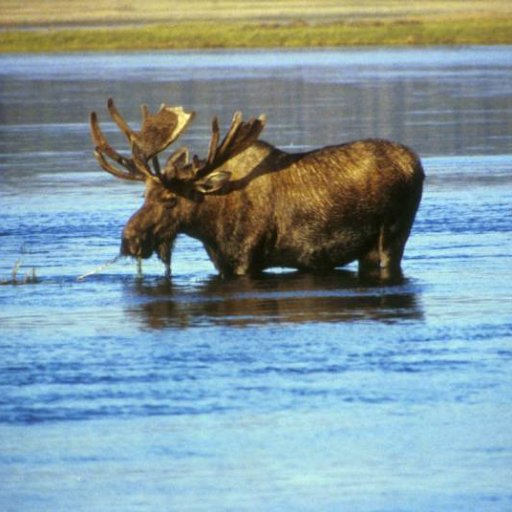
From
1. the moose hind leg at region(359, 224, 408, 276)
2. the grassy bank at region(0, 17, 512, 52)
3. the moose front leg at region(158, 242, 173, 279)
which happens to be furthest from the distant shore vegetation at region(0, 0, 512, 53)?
the moose front leg at region(158, 242, 173, 279)

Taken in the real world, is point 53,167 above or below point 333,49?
above

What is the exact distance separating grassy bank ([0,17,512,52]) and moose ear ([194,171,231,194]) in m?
60.2

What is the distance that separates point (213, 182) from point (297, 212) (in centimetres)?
67

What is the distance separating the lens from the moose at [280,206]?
14.8 m

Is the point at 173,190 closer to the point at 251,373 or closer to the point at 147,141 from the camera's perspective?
the point at 147,141

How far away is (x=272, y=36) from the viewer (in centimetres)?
8119

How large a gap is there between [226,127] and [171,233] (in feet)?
55.8

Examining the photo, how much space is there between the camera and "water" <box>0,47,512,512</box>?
29.8 ft

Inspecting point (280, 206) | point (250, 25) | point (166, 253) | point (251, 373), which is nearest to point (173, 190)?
point (166, 253)

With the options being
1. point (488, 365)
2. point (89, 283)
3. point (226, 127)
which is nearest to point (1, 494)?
point (488, 365)

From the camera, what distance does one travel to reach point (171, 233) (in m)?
14.9

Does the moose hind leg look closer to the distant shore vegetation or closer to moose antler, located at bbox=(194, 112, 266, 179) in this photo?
moose antler, located at bbox=(194, 112, 266, 179)

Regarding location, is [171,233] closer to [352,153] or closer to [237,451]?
[352,153]

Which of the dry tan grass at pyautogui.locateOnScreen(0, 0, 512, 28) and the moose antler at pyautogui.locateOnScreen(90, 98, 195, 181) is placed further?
the dry tan grass at pyautogui.locateOnScreen(0, 0, 512, 28)
